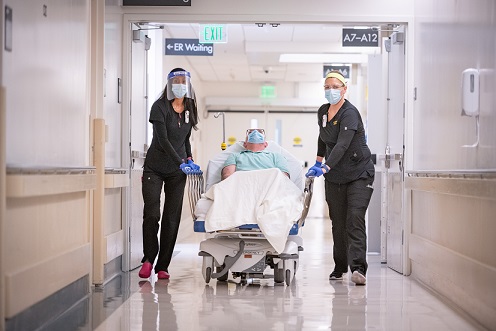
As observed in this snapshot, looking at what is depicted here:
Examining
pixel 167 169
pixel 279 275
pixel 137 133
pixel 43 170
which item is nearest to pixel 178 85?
pixel 167 169

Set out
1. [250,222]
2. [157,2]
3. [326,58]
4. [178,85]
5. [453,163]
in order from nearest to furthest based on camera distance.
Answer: [453,163] < [250,222] < [178,85] < [157,2] < [326,58]

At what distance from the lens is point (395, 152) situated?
718 cm

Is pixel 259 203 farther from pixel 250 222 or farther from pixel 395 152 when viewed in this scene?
pixel 395 152

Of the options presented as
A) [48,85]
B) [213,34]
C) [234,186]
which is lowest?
[234,186]

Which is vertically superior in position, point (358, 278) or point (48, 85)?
point (48, 85)

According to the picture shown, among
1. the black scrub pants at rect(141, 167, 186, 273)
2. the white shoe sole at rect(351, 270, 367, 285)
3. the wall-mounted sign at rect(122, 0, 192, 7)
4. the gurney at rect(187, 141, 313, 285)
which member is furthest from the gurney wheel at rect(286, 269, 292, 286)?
the wall-mounted sign at rect(122, 0, 192, 7)

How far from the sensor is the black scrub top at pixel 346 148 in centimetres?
587

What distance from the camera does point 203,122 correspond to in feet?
62.9

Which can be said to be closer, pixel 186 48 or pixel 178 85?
pixel 178 85

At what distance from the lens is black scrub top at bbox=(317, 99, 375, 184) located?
5.87 m

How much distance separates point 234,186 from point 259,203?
25 cm

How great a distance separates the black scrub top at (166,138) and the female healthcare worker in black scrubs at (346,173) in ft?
3.46

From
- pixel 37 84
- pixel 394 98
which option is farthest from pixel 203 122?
pixel 37 84

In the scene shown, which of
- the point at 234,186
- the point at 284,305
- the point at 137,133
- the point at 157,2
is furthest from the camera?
the point at 137,133
